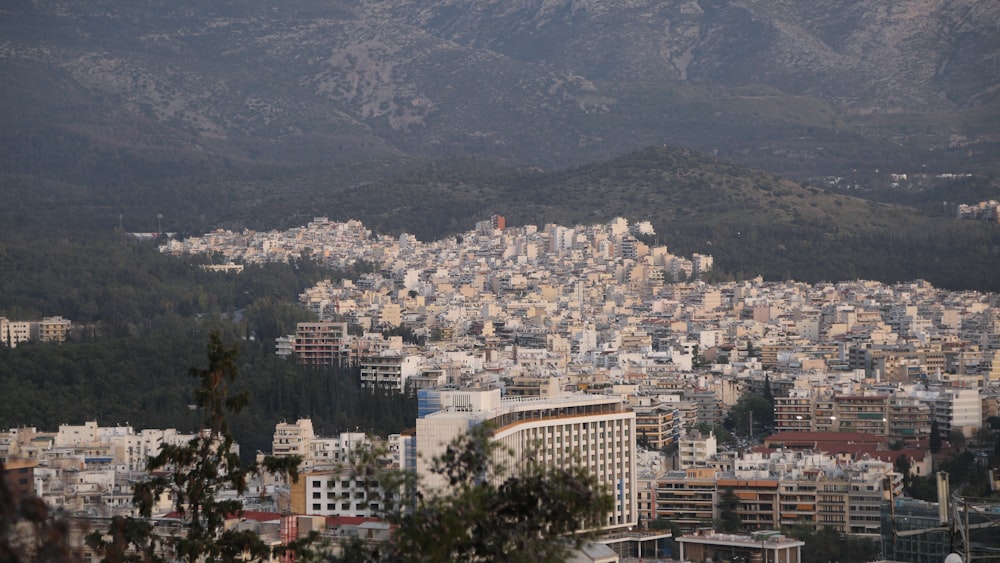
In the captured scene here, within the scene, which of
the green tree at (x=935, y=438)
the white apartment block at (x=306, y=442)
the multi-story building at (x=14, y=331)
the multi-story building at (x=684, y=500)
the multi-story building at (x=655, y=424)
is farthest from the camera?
the multi-story building at (x=14, y=331)

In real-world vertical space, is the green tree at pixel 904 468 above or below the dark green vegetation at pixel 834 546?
above

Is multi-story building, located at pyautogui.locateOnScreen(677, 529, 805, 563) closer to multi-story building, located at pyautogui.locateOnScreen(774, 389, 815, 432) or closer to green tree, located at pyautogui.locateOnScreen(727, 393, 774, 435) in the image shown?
multi-story building, located at pyautogui.locateOnScreen(774, 389, 815, 432)

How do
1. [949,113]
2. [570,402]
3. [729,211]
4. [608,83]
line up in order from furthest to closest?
[608,83], [949,113], [729,211], [570,402]

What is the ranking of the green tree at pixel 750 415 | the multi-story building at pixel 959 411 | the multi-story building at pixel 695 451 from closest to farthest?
the multi-story building at pixel 695 451 → the multi-story building at pixel 959 411 → the green tree at pixel 750 415

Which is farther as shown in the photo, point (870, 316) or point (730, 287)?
point (730, 287)

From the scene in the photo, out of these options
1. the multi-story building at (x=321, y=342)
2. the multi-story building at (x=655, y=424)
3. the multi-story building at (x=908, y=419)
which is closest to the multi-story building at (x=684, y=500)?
the multi-story building at (x=655, y=424)

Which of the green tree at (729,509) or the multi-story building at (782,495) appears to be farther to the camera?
the multi-story building at (782,495)

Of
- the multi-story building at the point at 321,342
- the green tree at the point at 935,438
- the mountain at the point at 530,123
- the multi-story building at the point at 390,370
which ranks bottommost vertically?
the green tree at the point at 935,438

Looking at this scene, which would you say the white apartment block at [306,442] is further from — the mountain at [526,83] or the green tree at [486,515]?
the mountain at [526,83]

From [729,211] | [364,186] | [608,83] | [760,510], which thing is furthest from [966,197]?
[760,510]

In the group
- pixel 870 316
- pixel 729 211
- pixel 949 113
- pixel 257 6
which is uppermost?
pixel 257 6

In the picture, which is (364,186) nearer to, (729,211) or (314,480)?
(729,211)
